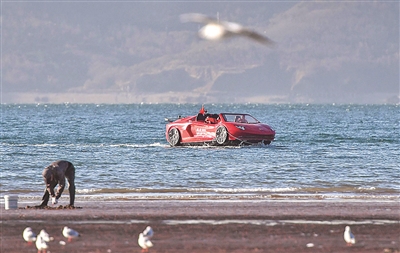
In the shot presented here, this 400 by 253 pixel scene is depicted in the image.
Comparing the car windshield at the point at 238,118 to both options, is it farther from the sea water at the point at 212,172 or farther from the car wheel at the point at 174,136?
the car wheel at the point at 174,136

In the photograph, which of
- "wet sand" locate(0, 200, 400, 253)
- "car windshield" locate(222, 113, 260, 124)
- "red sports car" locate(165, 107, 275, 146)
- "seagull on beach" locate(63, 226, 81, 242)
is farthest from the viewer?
"car windshield" locate(222, 113, 260, 124)

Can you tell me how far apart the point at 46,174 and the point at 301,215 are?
480 cm

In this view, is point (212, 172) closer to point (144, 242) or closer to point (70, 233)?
point (70, 233)

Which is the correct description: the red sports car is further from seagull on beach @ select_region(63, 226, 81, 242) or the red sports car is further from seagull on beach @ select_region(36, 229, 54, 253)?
seagull on beach @ select_region(36, 229, 54, 253)

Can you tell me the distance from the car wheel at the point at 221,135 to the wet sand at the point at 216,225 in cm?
1960

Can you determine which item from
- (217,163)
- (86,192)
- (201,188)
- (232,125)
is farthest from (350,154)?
(86,192)

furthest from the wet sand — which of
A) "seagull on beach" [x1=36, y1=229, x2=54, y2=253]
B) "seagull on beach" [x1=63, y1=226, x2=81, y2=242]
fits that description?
"seagull on beach" [x1=36, y1=229, x2=54, y2=253]

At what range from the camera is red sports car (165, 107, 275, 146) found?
3662 centimetres

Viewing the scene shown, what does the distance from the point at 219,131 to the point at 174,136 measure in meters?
2.49

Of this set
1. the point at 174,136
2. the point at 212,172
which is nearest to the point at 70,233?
the point at 212,172

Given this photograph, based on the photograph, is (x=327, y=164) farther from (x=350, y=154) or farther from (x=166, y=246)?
(x=166, y=246)

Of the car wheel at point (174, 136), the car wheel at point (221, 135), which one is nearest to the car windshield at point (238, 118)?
the car wheel at point (221, 135)

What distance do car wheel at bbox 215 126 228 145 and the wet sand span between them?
19.6 meters

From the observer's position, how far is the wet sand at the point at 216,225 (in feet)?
37.7
